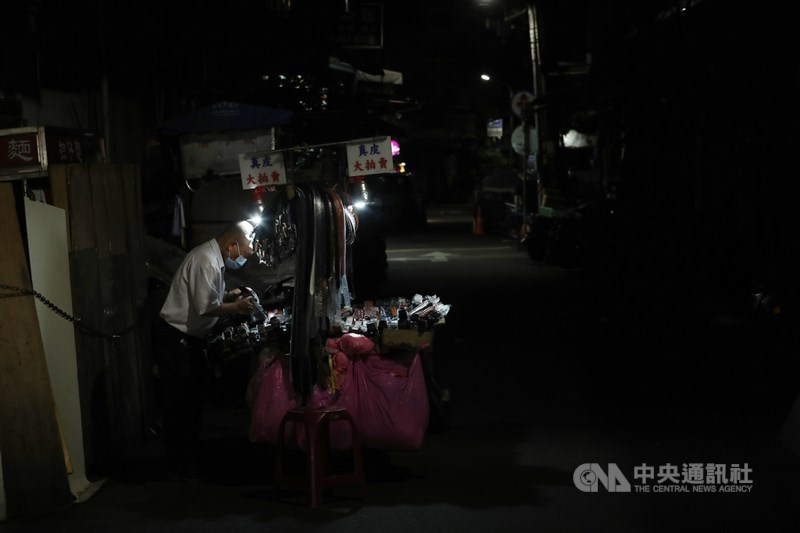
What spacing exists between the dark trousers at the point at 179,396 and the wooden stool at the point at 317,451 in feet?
3.14

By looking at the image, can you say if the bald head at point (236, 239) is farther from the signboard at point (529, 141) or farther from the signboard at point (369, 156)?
the signboard at point (529, 141)

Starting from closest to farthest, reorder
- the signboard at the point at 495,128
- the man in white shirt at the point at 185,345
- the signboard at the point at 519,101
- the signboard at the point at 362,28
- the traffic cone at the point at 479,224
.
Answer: the man in white shirt at the point at 185,345 < the signboard at the point at 362,28 < the signboard at the point at 519,101 < the traffic cone at the point at 479,224 < the signboard at the point at 495,128

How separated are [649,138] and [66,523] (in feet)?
50.7

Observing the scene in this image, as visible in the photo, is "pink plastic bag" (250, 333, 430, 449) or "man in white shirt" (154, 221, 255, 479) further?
"man in white shirt" (154, 221, 255, 479)

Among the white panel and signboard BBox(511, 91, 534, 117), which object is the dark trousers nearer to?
the white panel

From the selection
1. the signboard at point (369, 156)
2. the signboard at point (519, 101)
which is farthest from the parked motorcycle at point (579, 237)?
the signboard at point (369, 156)

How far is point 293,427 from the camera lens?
755 cm

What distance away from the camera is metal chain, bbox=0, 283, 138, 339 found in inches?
286

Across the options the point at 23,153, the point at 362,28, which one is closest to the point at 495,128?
the point at 362,28

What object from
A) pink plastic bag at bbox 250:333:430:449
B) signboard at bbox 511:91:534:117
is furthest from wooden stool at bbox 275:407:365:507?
signboard at bbox 511:91:534:117

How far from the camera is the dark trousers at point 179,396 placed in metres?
8.02

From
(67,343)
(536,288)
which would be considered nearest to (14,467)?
(67,343)

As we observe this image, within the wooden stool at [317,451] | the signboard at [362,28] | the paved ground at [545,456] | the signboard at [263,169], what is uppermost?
the signboard at [362,28]

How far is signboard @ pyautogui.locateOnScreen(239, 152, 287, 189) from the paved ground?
2.29 m
